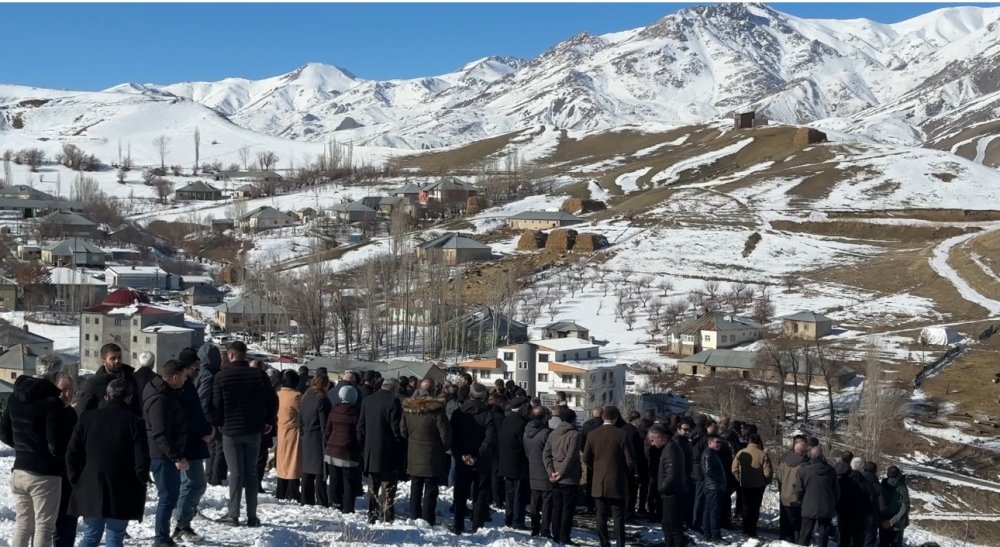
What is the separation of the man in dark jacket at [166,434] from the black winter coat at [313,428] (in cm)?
A: 282

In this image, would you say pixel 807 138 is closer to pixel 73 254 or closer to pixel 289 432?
pixel 73 254

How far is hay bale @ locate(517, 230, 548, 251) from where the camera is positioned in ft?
277

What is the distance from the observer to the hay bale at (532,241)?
277 feet

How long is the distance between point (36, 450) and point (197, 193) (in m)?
125

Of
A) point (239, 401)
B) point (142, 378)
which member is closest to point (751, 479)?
point (239, 401)

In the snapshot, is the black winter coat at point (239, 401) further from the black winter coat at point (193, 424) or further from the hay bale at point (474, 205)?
the hay bale at point (474, 205)

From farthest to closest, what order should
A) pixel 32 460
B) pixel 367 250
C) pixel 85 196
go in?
pixel 85 196 → pixel 367 250 → pixel 32 460

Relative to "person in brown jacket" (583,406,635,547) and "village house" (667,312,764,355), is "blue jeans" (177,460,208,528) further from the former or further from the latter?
"village house" (667,312,764,355)

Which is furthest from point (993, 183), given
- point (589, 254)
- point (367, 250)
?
point (367, 250)

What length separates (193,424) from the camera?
29.6 ft

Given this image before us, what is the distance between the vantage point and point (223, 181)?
144m

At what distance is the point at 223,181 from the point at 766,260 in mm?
89271

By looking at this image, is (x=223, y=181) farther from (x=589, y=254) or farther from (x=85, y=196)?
(x=589, y=254)

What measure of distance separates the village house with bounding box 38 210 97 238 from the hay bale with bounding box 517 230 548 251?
3792 cm
